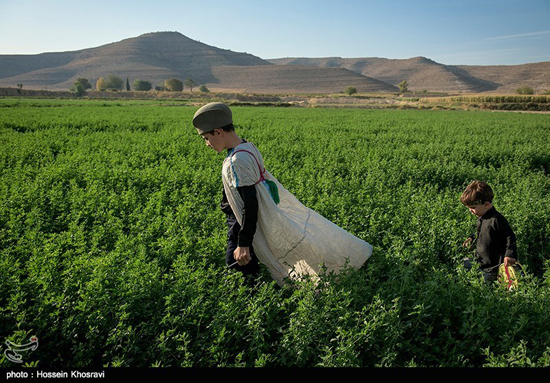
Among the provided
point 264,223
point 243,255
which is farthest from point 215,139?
point 243,255

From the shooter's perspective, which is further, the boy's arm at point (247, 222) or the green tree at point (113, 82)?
the green tree at point (113, 82)

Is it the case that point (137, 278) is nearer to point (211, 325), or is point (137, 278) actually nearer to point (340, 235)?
point (211, 325)

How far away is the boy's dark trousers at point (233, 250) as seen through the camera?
12.2 ft

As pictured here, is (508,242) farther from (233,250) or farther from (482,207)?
(233,250)

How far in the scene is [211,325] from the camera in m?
2.98

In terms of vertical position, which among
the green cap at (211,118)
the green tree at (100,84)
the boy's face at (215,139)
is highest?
the green tree at (100,84)

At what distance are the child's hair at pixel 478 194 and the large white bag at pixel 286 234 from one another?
1.64 meters

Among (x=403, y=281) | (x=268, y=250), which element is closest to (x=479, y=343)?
(x=403, y=281)

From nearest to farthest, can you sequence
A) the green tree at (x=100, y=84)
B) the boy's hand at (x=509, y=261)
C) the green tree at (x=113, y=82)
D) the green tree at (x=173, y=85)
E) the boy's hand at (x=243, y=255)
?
the boy's hand at (x=243, y=255) → the boy's hand at (x=509, y=261) → the green tree at (x=100, y=84) → the green tree at (x=173, y=85) → the green tree at (x=113, y=82)

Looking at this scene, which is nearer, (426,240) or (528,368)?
(528,368)

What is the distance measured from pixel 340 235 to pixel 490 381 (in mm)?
1689

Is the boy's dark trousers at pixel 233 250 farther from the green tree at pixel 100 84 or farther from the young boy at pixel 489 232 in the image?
the green tree at pixel 100 84

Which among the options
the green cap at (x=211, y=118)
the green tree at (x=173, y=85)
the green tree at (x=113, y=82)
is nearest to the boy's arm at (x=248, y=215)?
the green cap at (x=211, y=118)

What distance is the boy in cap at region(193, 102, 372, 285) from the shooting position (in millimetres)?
3346
